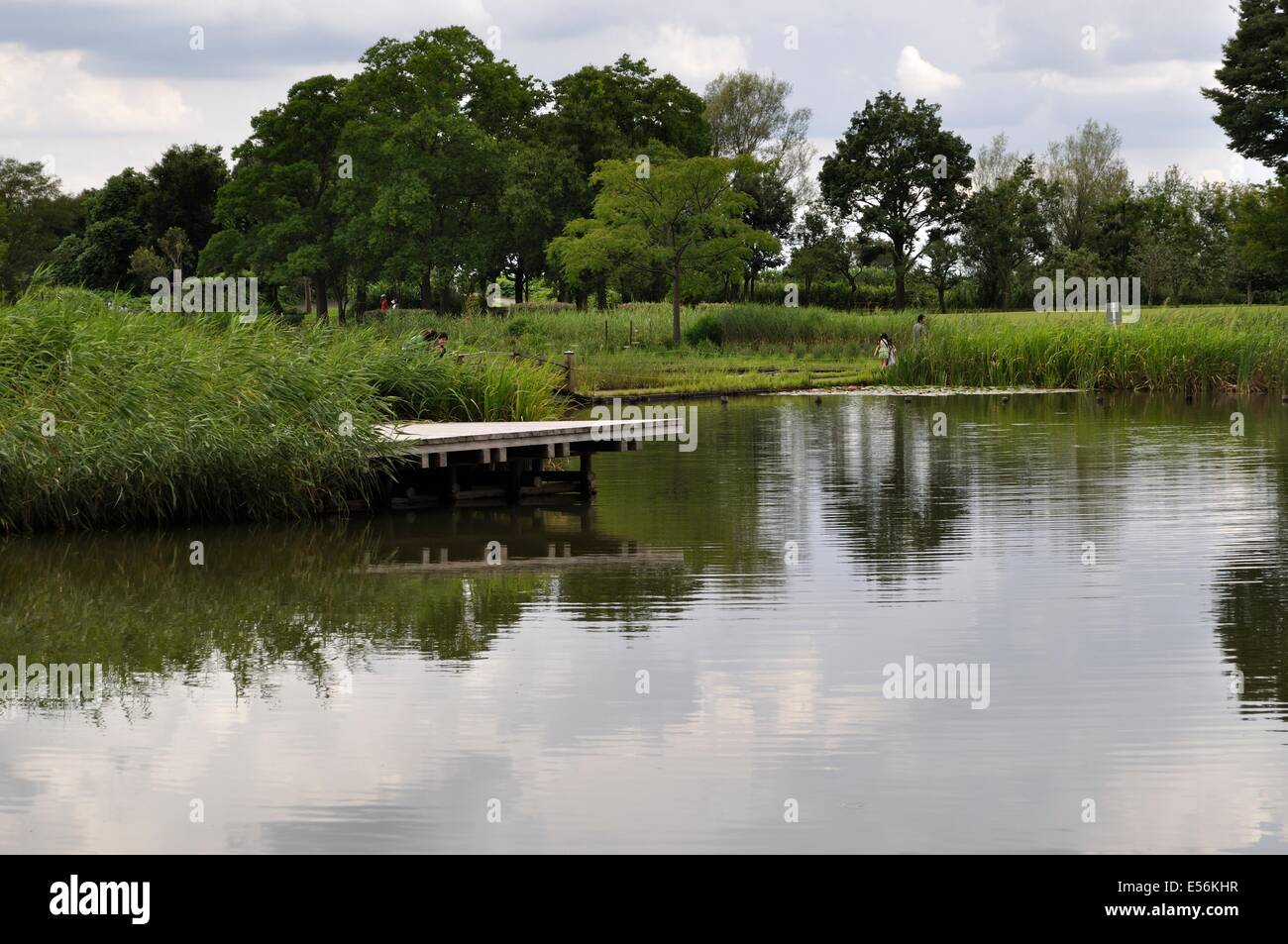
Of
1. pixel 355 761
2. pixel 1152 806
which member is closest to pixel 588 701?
pixel 355 761

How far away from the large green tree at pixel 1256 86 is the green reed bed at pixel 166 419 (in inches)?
2296

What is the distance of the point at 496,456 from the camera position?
18.1 m

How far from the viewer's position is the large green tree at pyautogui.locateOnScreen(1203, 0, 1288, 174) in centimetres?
6706

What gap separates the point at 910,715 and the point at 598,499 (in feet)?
35.1

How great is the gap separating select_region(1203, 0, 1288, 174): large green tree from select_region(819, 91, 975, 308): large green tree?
1159cm

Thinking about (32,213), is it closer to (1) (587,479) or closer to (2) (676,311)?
(2) (676,311)

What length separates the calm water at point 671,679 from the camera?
7.17 m

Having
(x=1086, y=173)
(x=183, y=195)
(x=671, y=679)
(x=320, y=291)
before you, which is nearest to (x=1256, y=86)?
(x=1086, y=173)

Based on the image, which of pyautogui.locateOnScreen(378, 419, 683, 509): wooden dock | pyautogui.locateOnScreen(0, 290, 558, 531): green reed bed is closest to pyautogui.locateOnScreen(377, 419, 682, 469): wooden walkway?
pyautogui.locateOnScreen(378, 419, 683, 509): wooden dock

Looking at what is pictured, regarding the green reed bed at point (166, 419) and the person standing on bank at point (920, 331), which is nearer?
the green reed bed at point (166, 419)

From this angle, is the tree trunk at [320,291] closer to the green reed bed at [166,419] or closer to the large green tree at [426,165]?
the large green tree at [426,165]

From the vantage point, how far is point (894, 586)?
42.2ft

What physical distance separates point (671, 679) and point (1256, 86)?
6747 centimetres

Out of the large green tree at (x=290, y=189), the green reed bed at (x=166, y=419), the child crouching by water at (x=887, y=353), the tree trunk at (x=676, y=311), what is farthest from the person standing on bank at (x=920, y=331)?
the large green tree at (x=290, y=189)
